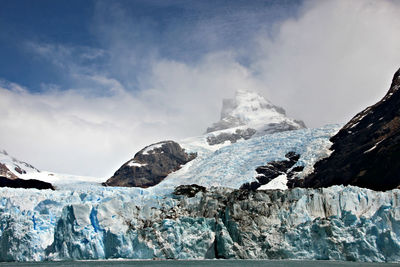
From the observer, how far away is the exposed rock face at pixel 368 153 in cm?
11809

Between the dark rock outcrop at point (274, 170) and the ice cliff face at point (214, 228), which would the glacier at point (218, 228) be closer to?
the ice cliff face at point (214, 228)

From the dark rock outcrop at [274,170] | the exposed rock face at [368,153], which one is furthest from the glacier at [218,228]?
the dark rock outcrop at [274,170]

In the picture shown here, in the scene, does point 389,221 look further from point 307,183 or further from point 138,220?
point 307,183

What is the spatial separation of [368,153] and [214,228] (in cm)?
7072

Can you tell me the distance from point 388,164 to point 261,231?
187ft

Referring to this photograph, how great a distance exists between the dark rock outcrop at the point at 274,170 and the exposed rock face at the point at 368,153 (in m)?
9.10

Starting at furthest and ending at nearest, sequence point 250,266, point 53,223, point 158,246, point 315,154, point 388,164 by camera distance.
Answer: point 315,154
point 388,164
point 53,223
point 158,246
point 250,266

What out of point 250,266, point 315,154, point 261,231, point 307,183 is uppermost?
point 315,154

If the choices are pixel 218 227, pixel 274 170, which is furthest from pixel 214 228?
pixel 274 170

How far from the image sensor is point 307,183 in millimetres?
148375

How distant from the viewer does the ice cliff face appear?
233 ft

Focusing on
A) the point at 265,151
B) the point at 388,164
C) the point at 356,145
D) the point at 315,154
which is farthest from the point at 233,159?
the point at 388,164

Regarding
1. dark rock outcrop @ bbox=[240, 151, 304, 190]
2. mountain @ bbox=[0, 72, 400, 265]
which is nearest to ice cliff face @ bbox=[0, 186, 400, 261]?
mountain @ bbox=[0, 72, 400, 265]

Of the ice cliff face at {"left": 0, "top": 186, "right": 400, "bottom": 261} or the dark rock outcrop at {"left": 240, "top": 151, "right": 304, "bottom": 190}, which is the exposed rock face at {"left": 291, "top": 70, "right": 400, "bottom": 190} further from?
the ice cliff face at {"left": 0, "top": 186, "right": 400, "bottom": 261}
